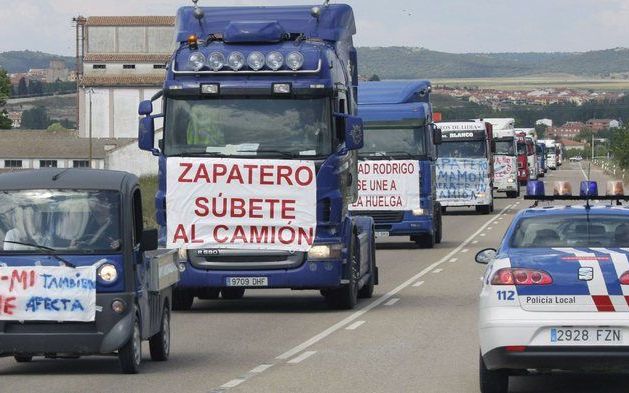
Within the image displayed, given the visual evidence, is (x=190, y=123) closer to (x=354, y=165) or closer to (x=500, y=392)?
(x=354, y=165)

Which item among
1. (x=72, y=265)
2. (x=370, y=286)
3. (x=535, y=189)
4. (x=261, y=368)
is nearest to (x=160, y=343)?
(x=261, y=368)

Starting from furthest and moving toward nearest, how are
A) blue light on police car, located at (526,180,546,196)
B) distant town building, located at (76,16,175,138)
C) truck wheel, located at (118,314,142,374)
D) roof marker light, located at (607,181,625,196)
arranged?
distant town building, located at (76,16,175,138), roof marker light, located at (607,181,625,196), blue light on police car, located at (526,180,546,196), truck wheel, located at (118,314,142,374)

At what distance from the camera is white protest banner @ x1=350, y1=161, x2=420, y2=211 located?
108 feet

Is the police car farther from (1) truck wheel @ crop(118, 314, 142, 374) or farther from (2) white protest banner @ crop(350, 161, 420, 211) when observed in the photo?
(2) white protest banner @ crop(350, 161, 420, 211)

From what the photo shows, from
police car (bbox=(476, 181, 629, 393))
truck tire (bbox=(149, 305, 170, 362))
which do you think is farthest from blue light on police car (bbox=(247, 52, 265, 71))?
police car (bbox=(476, 181, 629, 393))

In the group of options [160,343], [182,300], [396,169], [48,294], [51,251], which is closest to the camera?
[48,294]

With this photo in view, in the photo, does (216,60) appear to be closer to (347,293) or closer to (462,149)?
(347,293)

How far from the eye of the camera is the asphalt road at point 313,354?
42.0 ft

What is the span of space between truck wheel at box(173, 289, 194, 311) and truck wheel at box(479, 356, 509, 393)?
29.1 ft

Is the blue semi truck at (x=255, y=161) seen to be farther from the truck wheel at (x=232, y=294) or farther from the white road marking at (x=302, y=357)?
the white road marking at (x=302, y=357)

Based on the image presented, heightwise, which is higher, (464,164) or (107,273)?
(107,273)

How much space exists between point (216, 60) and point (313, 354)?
18.7 ft

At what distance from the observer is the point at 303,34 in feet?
67.4

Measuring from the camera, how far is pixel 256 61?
1975cm
